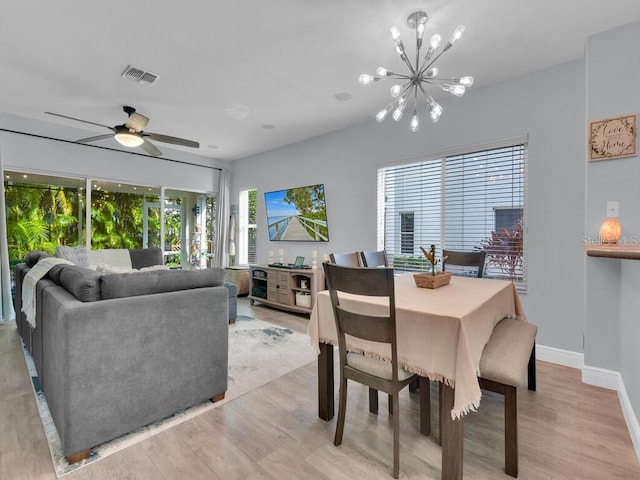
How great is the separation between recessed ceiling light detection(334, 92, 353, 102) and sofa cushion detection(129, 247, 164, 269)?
3.62 m

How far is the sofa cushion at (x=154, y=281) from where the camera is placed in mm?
1733

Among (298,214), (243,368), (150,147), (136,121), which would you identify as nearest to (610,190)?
(243,368)

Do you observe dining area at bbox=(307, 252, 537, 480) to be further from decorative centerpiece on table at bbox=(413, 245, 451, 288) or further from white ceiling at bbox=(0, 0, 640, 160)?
white ceiling at bbox=(0, 0, 640, 160)

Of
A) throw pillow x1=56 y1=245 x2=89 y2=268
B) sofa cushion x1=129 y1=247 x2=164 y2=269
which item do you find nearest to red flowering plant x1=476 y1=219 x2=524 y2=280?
sofa cushion x1=129 y1=247 x2=164 y2=269

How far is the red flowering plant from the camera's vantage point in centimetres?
307

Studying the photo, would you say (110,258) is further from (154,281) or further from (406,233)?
(406,233)

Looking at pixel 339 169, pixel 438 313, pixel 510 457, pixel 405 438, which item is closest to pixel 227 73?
pixel 339 169

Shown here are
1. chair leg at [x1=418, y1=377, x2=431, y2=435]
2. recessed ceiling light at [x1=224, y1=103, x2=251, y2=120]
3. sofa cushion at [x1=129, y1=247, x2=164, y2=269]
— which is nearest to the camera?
chair leg at [x1=418, y1=377, x2=431, y2=435]

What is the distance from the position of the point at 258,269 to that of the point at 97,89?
3.07m

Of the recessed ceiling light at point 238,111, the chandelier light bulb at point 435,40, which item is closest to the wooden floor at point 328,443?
the chandelier light bulb at point 435,40

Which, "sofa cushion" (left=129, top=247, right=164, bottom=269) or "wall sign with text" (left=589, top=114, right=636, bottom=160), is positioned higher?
"wall sign with text" (left=589, top=114, right=636, bottom=160)

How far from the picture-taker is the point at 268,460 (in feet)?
5.30

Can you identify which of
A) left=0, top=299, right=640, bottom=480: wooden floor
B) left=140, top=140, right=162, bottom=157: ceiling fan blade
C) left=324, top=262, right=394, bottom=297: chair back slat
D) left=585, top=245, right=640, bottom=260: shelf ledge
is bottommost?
left=0, top=299, right=640, bottom=480: wooden floor

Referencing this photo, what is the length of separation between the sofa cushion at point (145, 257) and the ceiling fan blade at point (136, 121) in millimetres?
1991
